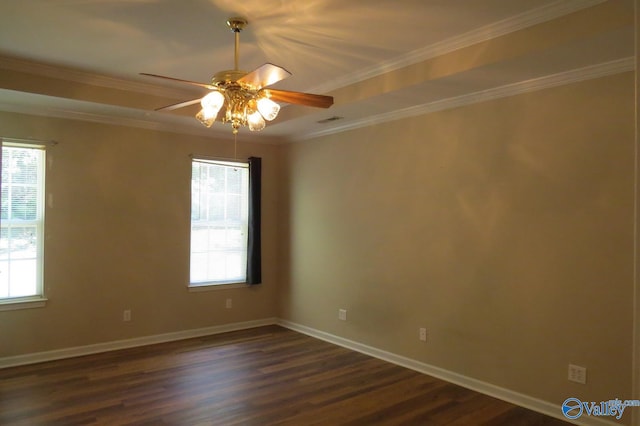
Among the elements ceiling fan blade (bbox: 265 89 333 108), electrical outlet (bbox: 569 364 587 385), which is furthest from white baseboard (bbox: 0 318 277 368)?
electrical outlet (bbox: 569 364 587 385)

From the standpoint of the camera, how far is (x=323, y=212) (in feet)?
17.7

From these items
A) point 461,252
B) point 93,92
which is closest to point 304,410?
point 461,252

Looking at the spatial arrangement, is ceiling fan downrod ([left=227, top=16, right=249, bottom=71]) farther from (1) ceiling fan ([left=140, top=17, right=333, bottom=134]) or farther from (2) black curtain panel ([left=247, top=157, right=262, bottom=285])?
(2) black curtain panel ([left=247, top=157, right=262, bottom=285])

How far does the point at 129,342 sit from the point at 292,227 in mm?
2371

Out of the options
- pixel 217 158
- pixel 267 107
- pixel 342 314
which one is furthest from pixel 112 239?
pixel 267 107

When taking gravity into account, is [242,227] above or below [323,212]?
below

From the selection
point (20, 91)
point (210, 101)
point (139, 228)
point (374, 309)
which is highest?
point (20, 91)

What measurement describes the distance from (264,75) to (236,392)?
2.59 metres

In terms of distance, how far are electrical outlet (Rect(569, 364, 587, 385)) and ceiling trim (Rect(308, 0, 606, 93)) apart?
7.82 feet

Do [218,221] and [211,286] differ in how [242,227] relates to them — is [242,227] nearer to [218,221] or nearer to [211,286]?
[218,221]

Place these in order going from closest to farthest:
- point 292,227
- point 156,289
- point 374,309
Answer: point 374,309, point 156,289, point 292,227

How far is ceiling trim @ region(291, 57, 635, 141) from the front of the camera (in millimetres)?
2994

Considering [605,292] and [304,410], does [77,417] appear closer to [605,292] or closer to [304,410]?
[304,410]

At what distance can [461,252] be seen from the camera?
3896mm
